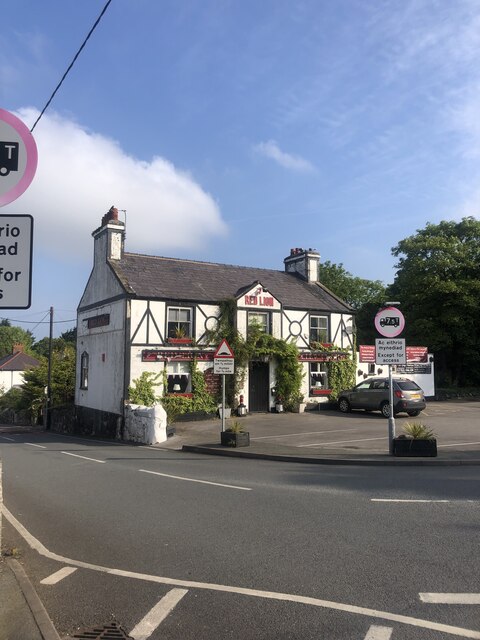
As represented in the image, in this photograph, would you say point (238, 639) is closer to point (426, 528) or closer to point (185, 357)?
point (426, 528)

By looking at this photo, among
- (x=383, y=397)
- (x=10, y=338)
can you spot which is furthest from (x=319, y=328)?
(x=10, y=338)

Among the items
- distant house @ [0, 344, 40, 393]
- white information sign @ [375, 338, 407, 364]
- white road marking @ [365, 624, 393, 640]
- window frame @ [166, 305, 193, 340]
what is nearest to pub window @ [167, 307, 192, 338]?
window frame @ [166, 305, 193, 340]

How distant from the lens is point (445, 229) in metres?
42.7

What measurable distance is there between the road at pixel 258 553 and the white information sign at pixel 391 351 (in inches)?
137

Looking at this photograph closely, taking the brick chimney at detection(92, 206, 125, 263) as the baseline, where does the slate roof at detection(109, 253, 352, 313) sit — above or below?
below

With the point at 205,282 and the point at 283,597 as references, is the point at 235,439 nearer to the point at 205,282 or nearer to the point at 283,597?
the point at 283,597

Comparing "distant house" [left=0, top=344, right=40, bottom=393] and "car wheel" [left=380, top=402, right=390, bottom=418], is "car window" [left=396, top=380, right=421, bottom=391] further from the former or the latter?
"distant house" [left=0, top=344, right=40, bottom=393]

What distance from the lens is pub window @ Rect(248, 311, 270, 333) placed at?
26281mm

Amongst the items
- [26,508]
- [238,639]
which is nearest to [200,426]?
[26,508]

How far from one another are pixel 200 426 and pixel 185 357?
3.55m

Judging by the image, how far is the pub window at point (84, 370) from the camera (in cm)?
2881

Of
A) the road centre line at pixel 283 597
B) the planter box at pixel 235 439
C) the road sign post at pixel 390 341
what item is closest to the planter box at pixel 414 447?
the road sign post at pixel 390 341

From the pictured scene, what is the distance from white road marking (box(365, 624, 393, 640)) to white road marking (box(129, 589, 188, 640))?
1546 mm

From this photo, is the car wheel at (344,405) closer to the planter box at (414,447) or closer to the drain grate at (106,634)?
the planter box at (414,447)
